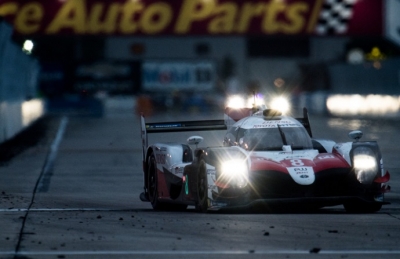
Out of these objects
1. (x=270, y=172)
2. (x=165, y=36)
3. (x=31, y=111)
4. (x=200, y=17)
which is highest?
(x=200, y=17)

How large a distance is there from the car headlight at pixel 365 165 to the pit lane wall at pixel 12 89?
1617 cm

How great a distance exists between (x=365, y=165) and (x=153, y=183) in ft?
9.61

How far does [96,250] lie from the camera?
9.28 metres

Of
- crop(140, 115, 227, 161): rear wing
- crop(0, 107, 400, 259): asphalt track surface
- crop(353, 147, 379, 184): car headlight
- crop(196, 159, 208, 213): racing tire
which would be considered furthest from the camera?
crop(140, 115, 227, 161): rear wing

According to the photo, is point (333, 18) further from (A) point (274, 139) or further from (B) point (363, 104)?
(A) point (274, 139)

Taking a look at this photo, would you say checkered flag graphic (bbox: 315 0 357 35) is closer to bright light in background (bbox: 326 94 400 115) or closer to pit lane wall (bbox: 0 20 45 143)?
bright light in background (bbox: 326 94 400 115)

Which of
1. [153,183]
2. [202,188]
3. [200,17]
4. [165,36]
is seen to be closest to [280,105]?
[153,183]

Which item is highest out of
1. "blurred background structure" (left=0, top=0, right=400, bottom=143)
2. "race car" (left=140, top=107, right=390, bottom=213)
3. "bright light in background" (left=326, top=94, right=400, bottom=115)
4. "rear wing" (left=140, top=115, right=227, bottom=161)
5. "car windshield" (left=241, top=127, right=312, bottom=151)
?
"blurred background structure" (left=0, top=0, right=400, bottom=143)

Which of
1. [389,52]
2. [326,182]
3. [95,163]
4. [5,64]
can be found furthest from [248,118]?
[389,52]

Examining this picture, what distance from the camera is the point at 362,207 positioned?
41.6ft

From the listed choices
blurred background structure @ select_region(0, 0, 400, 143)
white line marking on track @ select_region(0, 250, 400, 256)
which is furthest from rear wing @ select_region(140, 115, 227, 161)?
blurred background structure @ select_region(0, 0, 400, 143)

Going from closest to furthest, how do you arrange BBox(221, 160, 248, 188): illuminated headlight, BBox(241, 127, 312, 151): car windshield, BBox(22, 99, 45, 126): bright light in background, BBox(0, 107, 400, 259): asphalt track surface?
BBox(0, 107, 400, 259): asphalt track surface, BBox(221, 160, 248, 188): illuminated headlight, BBox(241, 127, 312, 151): car windshield, BBox(22, 99, 45, 126): bright light in background

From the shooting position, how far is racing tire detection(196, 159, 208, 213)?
12337 millimetres

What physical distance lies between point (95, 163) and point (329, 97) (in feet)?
104
